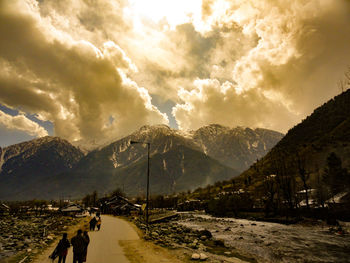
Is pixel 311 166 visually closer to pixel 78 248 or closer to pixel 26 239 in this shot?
pixel 26 239

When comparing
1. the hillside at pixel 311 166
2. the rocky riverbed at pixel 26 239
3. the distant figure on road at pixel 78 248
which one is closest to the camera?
the distant figure on road at pixel 78 248

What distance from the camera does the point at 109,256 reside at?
1828 centimetres

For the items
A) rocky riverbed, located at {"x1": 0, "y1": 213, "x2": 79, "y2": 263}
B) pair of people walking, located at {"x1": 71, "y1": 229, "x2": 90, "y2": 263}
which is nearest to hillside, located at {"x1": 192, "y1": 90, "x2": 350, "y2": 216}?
rocky riverbed, located at {"x1": 0, "y1": 213, "x2": 79, "y2": 263}

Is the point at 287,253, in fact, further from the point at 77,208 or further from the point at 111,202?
the point at 111,202

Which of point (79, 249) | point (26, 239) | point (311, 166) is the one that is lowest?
point (26, 239)

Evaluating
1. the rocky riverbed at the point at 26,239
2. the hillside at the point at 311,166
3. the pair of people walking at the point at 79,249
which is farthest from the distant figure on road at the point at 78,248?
the hillside at the point at 311,166

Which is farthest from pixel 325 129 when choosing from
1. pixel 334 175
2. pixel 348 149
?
pixel 334 175

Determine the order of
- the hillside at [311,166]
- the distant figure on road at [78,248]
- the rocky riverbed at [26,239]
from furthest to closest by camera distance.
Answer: the hillside at [311,166] → the rocky riverbed at [26,239] → the distant figure on road at [78,248]

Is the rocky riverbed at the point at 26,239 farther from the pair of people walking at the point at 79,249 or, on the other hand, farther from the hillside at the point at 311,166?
the hillside at the point at 311,166

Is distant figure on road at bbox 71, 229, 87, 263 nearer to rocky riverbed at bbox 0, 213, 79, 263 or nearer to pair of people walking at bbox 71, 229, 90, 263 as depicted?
pair of people walking at bbox 71, 229, 90, 263

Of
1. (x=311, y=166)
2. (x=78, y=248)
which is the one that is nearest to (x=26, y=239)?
(x=78, y=248)

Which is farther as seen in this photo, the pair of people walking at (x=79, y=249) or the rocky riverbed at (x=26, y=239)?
the rocky riverbed at (x=26, y=239)

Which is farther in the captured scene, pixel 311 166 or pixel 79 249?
pixel 311 166

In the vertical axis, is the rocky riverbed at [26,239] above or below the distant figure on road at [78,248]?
below
